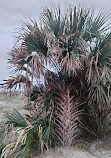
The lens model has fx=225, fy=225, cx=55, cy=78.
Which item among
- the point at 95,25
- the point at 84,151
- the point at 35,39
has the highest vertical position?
the point at 95,25

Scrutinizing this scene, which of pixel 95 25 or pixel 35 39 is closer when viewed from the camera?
pixel 35 39

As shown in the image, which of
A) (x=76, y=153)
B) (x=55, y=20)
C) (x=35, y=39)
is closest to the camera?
(x=76, y=153)

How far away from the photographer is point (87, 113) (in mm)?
5715

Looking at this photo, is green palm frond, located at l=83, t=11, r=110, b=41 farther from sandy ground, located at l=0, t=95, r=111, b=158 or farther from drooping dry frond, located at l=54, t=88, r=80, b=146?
sandy ground, located at l=0, t=95, r=111, b=158

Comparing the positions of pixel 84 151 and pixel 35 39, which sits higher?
pixel 35 39

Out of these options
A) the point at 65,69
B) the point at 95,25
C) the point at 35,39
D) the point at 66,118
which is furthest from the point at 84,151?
the point at 95,25

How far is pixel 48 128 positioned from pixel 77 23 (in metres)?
2.52

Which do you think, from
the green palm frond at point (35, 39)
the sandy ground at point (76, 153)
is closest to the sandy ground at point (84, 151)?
the sandy ground at point (76, 153)

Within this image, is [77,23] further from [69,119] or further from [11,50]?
[69,119]

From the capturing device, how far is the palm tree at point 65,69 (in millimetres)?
4891

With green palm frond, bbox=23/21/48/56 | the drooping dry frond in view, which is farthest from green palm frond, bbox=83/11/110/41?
the drooping dry frond

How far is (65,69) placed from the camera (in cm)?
502

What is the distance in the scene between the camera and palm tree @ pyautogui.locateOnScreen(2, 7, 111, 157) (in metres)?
4.89

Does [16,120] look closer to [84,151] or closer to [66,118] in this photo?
[66,118]
